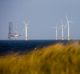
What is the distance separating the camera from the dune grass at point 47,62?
1355cm

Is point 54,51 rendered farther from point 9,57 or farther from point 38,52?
point 9,57

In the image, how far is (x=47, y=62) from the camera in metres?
13.8

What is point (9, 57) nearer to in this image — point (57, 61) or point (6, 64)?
point (6, 64)

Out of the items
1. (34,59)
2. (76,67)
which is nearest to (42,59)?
(34,59)

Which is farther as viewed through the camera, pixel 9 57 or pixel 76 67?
pixel 9 57

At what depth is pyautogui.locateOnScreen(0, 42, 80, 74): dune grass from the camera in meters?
13.6

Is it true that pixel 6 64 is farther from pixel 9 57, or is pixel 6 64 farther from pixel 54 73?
pixel 54 73

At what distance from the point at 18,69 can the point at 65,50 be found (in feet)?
5.67

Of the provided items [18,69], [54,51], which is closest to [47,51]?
[54,51]

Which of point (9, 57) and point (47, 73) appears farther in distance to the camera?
point (9, 57)

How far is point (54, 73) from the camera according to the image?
13.5 metres

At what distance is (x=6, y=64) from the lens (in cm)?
1403

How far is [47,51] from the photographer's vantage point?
46.4 ft

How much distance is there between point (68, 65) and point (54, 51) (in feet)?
2.77
